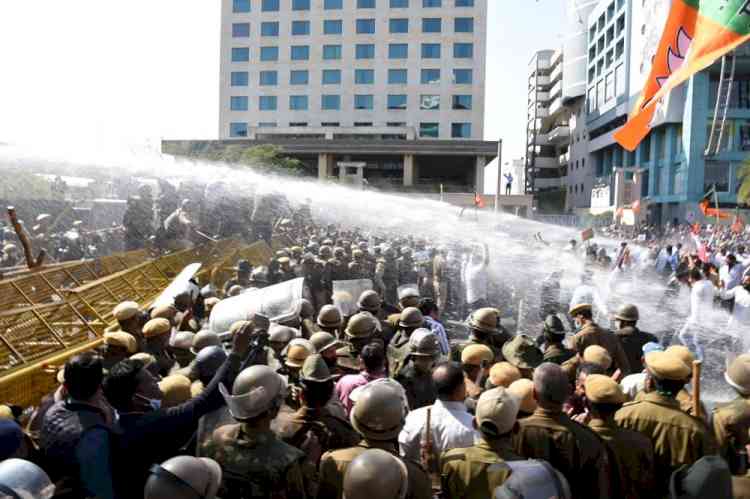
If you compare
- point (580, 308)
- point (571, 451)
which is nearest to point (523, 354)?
point (571, 451)

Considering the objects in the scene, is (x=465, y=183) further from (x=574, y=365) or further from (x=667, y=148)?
(x=574, y=365)

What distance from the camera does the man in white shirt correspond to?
4227 mm

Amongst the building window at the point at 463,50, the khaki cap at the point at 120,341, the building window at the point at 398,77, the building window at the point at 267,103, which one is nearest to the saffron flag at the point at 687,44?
the khaki cap at the point at 120,341

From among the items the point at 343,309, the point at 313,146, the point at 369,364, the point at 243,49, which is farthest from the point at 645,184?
the point at 369,364

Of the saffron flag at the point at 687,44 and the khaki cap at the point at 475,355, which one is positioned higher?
the saffron flag at the point at 687,44

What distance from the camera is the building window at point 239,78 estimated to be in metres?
67.5

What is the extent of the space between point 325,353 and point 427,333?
88 centimetres

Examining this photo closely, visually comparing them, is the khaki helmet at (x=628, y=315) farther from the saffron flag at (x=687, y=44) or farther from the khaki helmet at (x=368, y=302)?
the saffron flag at (x=687, y=44)

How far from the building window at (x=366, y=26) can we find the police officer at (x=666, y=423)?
211 feet

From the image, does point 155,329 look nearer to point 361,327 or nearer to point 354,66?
point 361,327

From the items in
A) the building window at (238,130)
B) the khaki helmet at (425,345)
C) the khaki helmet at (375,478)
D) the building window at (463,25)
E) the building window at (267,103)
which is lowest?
the khaki helmet at (425,345)

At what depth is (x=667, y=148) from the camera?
5722cm

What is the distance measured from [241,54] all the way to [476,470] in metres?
69.1

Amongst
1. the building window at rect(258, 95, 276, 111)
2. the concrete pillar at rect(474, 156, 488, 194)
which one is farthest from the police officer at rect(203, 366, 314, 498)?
the building window at rect(258, 95, 276, 111)
